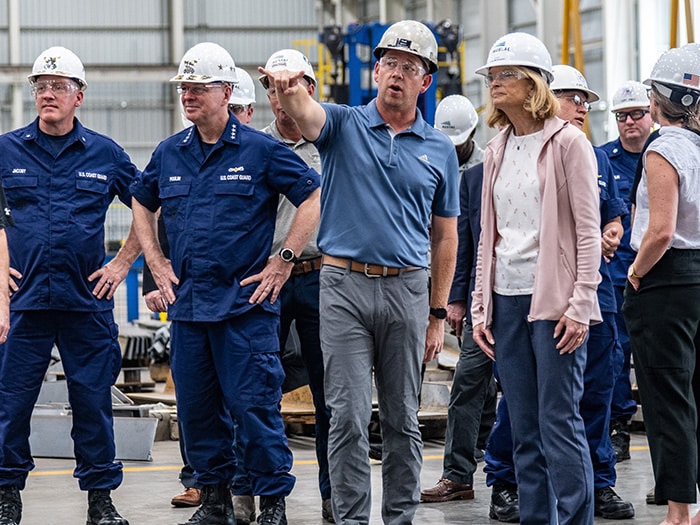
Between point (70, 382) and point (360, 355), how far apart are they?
145 centimetres

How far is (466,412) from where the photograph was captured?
5.75 m

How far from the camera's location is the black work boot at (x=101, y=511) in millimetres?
5180

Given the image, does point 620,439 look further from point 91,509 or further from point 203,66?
point 203,66

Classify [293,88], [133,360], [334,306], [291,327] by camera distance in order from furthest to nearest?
[133,360], [291,327], [334,306], [293,88]

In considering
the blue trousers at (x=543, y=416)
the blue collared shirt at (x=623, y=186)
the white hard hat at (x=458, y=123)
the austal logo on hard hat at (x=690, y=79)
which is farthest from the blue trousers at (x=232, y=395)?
the blue collared shirt at (x=623, y=186)

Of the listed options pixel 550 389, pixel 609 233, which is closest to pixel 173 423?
pixel 609 233

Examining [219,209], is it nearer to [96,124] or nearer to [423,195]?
[423,195]

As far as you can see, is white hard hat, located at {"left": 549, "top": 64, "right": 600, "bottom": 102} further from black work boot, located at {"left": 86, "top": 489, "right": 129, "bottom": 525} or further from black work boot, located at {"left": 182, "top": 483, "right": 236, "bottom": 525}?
black work boot, located at {"left": 86, "top": 489, "right": 129, "bottom": 525}

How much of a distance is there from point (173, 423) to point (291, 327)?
7.73ft

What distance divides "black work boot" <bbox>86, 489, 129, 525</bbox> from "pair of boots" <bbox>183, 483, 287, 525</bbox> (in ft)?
1.16

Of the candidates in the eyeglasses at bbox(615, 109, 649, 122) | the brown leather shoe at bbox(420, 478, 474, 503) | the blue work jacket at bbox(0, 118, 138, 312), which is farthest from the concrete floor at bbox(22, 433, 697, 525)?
the eyeglasses at bbox(615, 109, 649, 122)

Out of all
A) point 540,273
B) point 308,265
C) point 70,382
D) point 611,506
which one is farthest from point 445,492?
point 540,273

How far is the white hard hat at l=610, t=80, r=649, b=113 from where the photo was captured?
22.5ft

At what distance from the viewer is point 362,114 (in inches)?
179
